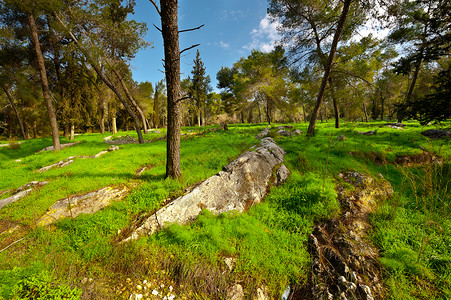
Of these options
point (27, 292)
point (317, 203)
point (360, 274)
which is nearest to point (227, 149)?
point (317, 203)

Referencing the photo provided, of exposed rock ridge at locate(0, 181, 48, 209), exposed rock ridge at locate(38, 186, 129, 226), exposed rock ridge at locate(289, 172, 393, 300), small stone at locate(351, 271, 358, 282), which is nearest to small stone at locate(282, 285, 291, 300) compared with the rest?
exposed rock ridge at locate(289, 172, 393, 300)

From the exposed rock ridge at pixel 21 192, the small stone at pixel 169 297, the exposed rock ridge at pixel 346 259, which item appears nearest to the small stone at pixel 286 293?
the exposed rock ridge at pixel 346 259

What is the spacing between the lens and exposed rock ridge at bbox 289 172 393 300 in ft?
8.09

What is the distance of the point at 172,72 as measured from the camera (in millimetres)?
4406

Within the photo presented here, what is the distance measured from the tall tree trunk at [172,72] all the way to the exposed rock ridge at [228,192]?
133cm

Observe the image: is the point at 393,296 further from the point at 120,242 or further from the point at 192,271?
the point at 120,242

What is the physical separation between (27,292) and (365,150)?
32.2 feet

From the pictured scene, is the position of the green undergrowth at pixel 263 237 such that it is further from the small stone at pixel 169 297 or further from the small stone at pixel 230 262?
the small stone at pixel 169 297

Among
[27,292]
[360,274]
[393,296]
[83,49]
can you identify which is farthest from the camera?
[83,49]

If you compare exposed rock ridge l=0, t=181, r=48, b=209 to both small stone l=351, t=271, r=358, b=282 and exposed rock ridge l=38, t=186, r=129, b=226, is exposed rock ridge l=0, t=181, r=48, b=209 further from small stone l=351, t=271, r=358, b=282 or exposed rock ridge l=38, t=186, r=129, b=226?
small stone l=351, t=271, r=358, b=282

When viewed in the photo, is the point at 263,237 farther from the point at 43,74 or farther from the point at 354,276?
the point at 43,74

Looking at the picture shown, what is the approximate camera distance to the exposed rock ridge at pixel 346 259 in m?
2.47

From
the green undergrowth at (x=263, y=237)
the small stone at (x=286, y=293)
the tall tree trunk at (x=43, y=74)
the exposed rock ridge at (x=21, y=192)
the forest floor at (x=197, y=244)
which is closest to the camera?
the forest floor at (x=197, y=244)

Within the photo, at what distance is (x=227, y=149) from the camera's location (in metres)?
7.80
